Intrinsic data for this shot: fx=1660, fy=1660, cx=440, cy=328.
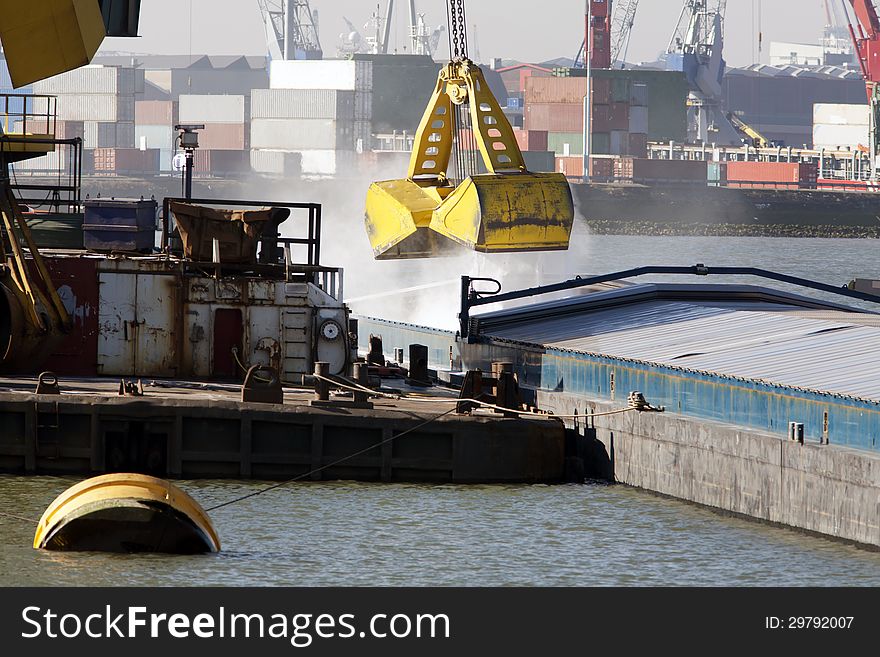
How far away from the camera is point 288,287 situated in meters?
29.7

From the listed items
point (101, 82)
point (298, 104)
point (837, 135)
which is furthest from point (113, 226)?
point (837, 135)

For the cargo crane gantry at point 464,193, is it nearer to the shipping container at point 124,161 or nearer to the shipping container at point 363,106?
the shipping container at point 124,161

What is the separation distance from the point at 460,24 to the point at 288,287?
38.5 ft

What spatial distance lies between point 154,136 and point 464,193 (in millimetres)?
143236

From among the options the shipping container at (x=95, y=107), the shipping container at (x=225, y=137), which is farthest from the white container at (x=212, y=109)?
the shipping container at (x=95, y=107)

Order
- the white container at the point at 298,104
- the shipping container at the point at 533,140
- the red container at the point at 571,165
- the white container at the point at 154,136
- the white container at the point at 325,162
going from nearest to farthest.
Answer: the red container at the point at 571,165 → the shipping container at the point at 533,140 → the white container at the point at 325,162 → the white container at the point at 298,104 → the white container at the point at 154,136

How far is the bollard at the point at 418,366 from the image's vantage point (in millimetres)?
32438

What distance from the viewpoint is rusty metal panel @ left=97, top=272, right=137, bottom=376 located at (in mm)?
29719

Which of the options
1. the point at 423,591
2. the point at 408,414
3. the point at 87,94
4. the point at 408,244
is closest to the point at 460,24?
the point at 408,244

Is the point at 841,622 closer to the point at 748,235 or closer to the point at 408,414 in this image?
the point at 408,414

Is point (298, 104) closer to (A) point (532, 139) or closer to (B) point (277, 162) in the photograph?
(B) point (277, 162)

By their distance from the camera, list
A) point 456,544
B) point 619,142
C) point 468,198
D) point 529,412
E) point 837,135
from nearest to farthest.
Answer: point 456,544 < point 529,412 < point 468,198 < point 619,142 < point 837,135

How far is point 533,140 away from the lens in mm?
151000

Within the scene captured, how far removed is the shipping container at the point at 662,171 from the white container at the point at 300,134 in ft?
89.5
